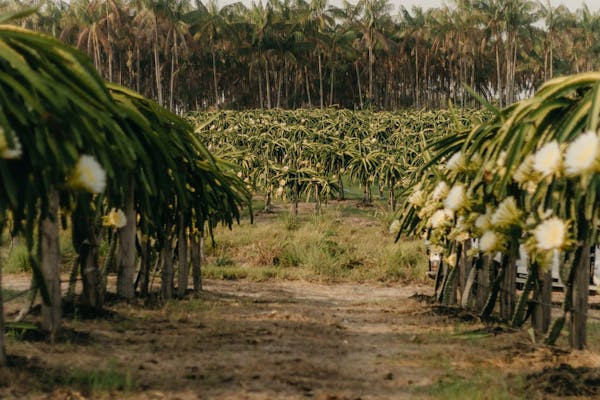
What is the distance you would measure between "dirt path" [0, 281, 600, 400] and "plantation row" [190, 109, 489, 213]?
7157 millimetres

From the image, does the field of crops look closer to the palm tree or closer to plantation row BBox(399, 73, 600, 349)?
plantation row BBox(399, 73, 600, 349)

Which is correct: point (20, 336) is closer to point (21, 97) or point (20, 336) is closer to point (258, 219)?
point (21, 97)

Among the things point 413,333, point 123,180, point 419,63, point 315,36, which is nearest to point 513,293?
point 413,333

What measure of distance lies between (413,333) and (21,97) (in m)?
3.93

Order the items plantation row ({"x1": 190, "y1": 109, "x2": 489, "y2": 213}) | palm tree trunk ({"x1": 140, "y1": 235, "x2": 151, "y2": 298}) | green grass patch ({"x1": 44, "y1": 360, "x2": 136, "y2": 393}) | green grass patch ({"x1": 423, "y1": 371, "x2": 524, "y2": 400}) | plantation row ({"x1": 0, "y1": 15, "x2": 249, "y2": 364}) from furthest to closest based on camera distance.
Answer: plantation row ({"x1": 190, "y1": 109, "x2": 489, "y2": 213})
palm tree trunk ({"x1": 140, "y1": 235, "x2": 151, "y2": 298})
green grass patch ({"x1": 423, "y1": 371, "x2": 524, "y2": 400})
green grass patch ({"x1": 44, "y1": 360, "x2": 136, "y2": 393})
plantation row ({"x1": 0, "y1": 15, "x2": 249, "y2": 364})

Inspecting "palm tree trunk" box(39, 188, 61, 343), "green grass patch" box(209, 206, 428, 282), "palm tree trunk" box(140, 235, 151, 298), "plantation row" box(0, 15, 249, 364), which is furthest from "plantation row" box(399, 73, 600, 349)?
"green grass patch" box(209, 206, 428, 282)

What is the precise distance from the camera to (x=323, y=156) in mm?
20234

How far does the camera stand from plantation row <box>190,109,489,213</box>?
17781mm

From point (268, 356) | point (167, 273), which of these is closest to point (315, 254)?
point (167, 273)

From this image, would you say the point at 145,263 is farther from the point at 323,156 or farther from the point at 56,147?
the point at 323,156

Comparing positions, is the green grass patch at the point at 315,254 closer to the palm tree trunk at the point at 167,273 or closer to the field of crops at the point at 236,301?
the field of crops at the point at 236,301

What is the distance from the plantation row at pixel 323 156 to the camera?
58.3 feet

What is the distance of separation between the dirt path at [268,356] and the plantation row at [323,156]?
23.5 ft

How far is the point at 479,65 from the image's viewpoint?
6059 cm
